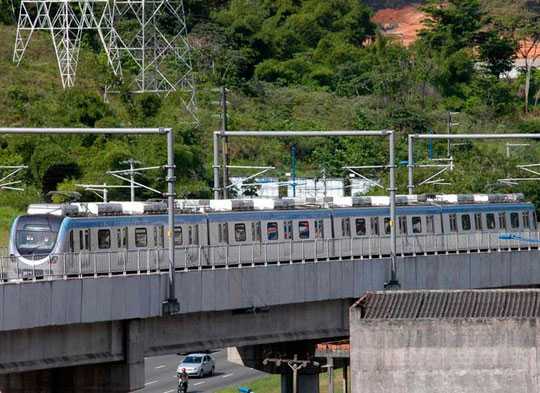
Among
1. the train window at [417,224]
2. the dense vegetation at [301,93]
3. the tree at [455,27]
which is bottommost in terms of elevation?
the train window at [417,224]

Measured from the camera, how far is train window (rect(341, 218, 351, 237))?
7044 centimetres

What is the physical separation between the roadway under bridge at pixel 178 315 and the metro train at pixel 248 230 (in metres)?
2.03

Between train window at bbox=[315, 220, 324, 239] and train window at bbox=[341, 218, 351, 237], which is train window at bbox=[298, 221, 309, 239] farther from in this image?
train window at bbox=[341, 218, 351, 237]

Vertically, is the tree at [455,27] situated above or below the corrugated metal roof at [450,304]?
above

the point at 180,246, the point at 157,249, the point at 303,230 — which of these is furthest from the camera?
the point at 303,230

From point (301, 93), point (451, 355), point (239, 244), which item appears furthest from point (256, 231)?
point (301, 93)

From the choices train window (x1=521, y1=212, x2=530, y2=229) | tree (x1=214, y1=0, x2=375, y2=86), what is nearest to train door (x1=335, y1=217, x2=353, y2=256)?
train window (x1=521, y1=212, x2=530, y2=229)

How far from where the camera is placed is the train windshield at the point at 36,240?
5778 centimetres

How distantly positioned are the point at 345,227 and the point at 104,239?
43.8 feet

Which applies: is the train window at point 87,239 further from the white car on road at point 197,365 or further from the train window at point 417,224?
the white car on road at point 197,365

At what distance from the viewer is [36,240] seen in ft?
191

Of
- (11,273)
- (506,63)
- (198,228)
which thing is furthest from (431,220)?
(506,63)

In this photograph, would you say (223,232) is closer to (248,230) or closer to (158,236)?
(248,230)

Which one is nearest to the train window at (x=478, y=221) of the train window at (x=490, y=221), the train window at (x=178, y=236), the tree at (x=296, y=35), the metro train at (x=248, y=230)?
the metro train at (x=248, y=230)
